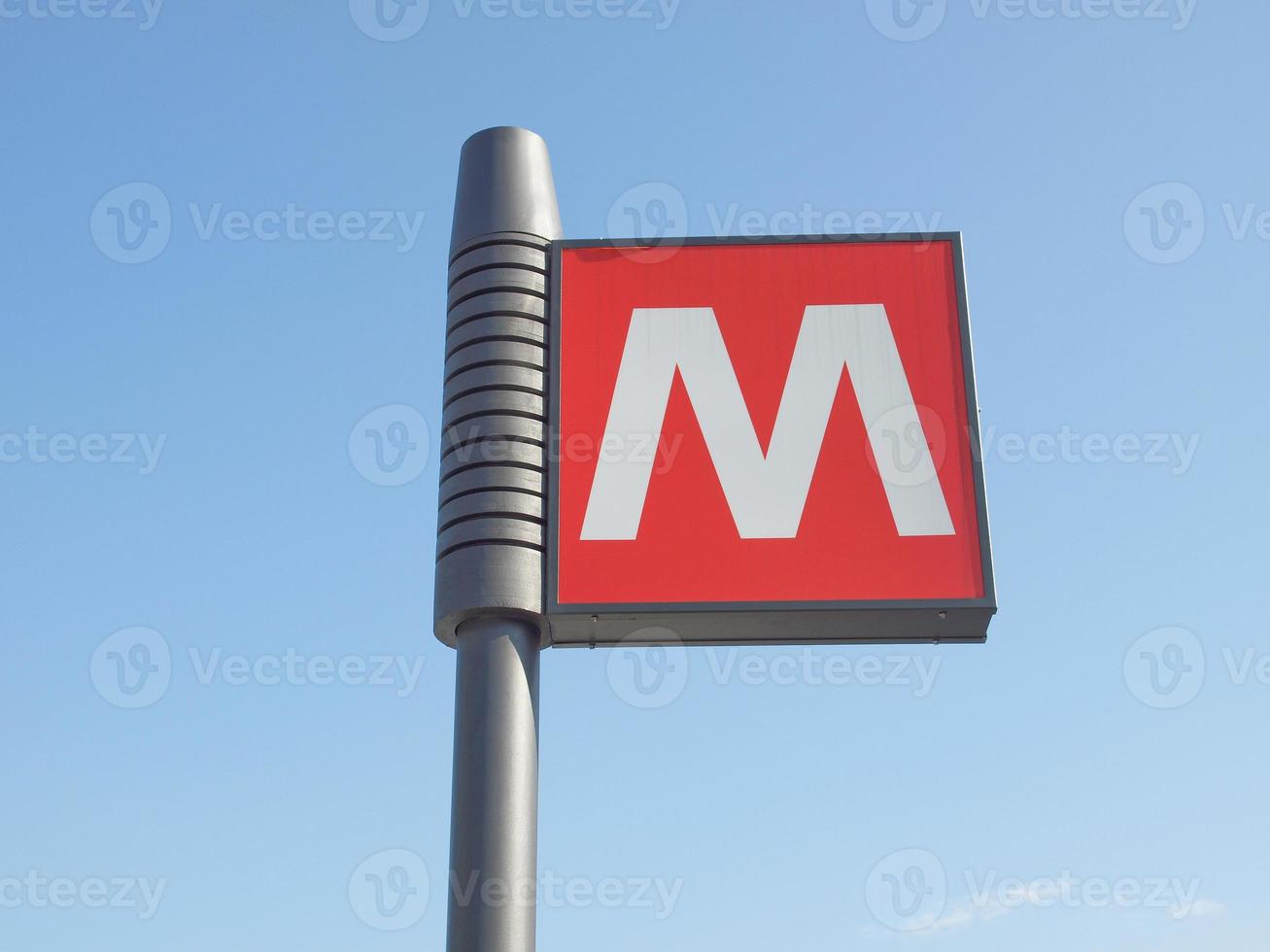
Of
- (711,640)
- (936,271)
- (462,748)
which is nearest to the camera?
(462,748)

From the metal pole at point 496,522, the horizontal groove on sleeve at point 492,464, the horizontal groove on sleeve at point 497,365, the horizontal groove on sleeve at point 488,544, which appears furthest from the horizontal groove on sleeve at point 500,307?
the horizontal groove on sleeve at point 488,544

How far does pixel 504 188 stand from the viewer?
1356 centimetres

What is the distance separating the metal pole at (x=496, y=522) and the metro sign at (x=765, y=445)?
0.89 ft

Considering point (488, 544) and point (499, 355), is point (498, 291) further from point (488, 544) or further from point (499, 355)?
point (488, 544)

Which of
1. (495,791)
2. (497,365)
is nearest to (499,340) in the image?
(497,365)

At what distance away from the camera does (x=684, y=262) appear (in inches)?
538

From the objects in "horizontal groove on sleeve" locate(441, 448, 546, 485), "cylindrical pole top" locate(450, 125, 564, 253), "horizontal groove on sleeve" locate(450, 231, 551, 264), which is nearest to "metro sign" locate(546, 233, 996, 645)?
"horizontal groove on sleeve" locate(441, 448, 546, 485)

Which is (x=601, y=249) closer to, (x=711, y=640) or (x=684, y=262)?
(x=684, y=262)

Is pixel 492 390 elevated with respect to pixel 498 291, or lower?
lower

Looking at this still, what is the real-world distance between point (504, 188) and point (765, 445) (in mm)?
3390

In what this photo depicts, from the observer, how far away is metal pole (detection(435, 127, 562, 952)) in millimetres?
11203

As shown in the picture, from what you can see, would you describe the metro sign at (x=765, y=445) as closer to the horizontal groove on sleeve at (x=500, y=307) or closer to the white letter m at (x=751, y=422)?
the white letter m at (x=751, y=422)

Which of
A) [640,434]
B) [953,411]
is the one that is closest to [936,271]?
[953,411]

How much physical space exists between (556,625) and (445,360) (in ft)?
8.70
